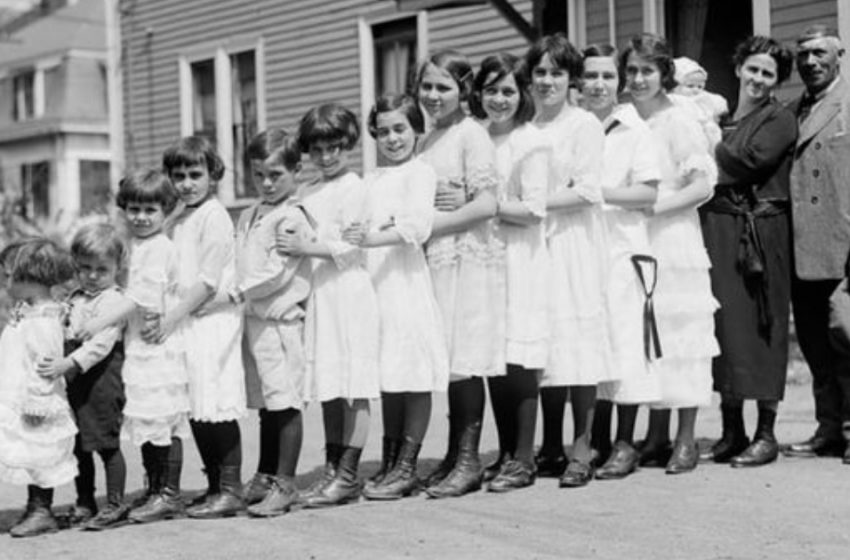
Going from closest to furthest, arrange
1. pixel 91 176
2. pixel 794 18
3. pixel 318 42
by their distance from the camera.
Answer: pixel 794 18 → pixel 318 42 → pixel 91 176

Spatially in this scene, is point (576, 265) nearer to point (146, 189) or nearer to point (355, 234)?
point (355, 234)

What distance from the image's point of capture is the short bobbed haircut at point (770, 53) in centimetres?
729

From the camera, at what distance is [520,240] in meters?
6.72

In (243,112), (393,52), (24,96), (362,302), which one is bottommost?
(362,302)

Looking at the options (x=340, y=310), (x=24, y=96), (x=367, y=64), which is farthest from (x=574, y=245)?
(x=24, y=96)

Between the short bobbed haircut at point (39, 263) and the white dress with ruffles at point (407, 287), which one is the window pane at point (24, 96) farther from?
the white dress with ruffles at point (407, 287)

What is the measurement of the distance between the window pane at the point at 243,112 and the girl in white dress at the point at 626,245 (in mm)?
12325

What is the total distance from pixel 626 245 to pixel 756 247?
0.73m

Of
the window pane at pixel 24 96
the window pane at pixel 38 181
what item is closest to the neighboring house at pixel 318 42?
the window pane at pixel 38 181

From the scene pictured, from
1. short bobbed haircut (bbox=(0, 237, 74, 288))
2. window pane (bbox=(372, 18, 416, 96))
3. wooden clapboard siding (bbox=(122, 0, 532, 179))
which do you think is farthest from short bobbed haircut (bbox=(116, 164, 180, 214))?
window pane (bbox=(372, 18, 416, 96))

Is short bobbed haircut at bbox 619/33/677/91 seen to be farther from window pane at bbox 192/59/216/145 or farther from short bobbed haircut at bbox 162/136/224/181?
window pane at bbox 192/59/216/145

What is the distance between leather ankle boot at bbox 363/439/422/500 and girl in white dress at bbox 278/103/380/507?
9 cm

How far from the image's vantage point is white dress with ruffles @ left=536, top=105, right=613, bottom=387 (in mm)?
6758

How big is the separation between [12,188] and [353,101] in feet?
40.2
